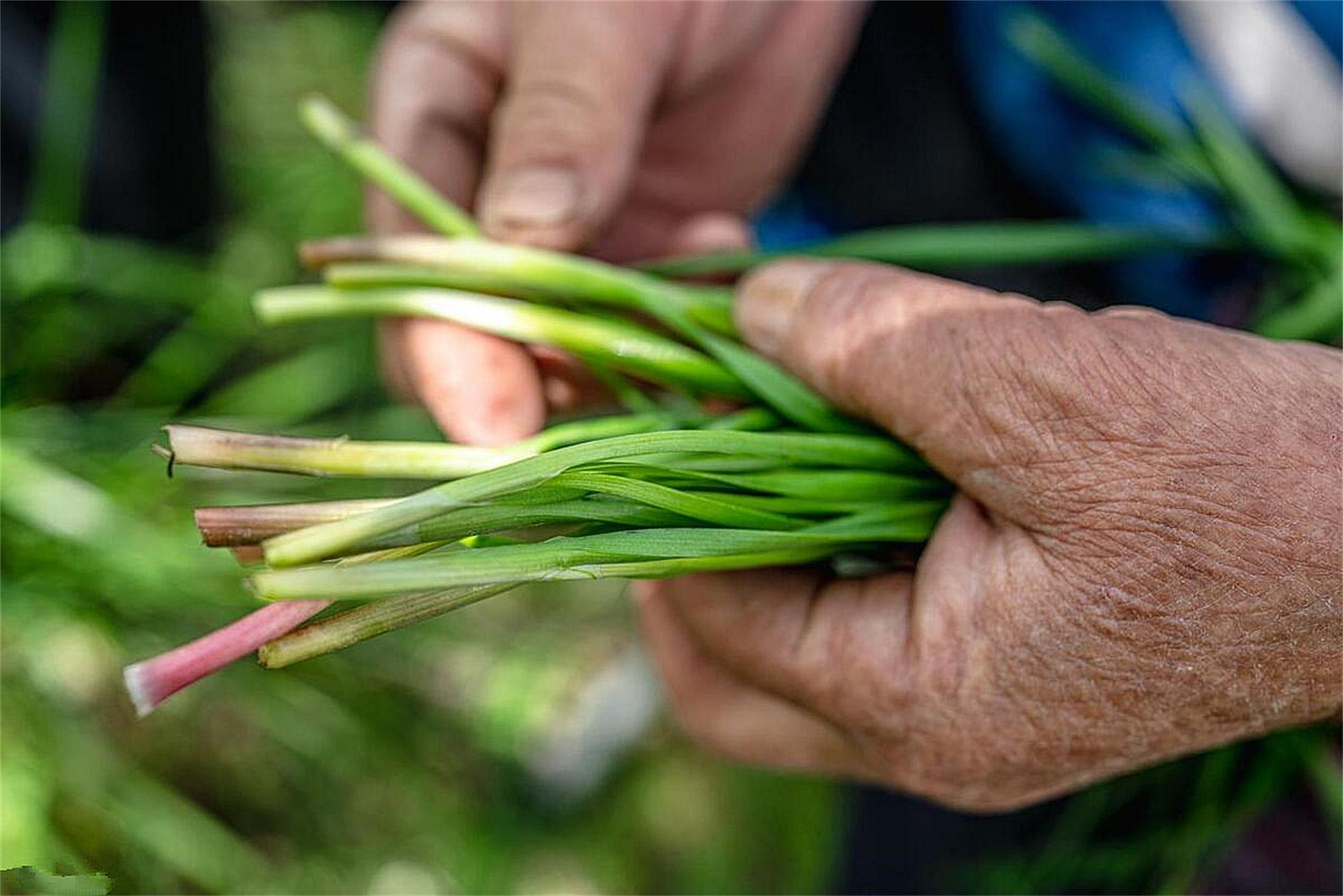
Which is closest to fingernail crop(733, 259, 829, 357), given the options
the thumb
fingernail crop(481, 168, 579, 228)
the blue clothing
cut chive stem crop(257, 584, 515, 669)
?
the thumb

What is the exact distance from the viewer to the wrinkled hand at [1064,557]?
0.65 metres

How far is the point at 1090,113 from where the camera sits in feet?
4.42

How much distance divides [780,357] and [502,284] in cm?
27

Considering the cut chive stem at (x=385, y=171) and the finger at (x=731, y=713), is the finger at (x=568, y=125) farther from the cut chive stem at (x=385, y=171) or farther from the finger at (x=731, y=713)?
the finger at (x=731, y=713)

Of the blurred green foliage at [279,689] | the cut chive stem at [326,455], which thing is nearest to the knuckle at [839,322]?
the cut chive stem at [326,455]

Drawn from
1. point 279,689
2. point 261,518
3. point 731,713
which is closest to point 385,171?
point 261,518

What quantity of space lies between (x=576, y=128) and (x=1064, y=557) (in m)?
0.58

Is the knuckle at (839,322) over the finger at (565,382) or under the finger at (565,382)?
over

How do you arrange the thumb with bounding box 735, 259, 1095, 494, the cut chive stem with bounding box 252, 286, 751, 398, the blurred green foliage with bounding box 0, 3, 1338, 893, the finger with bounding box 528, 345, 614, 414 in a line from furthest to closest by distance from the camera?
the blurred green foliage with bounding box 0, 3, 1338, 893 → the finger with bounding box 528, 345, 614, 414 → the cut chive stem with bounding box 252, 286, 751, 398 → the thumb with bounding box 735, 259, 1095, 494

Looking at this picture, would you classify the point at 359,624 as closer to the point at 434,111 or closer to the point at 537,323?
the point at 537,323

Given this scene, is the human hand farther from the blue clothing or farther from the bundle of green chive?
the blue clothing

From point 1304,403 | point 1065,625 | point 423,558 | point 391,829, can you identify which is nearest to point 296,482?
point 391,829

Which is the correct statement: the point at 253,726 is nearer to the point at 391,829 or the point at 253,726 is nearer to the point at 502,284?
the point at 391,829

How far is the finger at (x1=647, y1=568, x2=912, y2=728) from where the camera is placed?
0.79 metres
